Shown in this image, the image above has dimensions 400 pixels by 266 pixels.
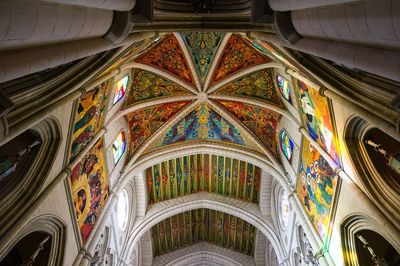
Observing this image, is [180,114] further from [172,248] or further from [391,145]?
[172,248]

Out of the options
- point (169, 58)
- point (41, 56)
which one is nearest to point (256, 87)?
point (169, 58)

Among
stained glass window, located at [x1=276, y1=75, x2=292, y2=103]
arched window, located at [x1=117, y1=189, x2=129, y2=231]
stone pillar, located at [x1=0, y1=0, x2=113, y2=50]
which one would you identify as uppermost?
stained glass window, located at [x1=276, y1=75, x2=292, y2=103]

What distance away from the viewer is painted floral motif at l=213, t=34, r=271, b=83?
32.9ft

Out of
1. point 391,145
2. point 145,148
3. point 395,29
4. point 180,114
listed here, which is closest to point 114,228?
point 145,148

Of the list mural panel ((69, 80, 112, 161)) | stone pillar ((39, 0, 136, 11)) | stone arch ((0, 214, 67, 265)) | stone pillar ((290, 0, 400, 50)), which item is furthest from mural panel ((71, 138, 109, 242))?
stone pillar ((290, 0, 400, 50))

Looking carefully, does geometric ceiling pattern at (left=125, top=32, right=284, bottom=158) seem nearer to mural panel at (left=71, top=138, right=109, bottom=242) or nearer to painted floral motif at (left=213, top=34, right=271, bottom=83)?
painted floral motif at (left=213, top=34, right=271, bottom=83)

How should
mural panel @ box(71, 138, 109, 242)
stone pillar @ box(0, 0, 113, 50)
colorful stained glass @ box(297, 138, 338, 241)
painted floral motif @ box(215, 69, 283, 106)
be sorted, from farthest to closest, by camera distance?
1. painted floral motif @ box(215, 69, 283, 106)
2. mural panel @ box(71, 138, 109, 242)
3. colorful stained glass @ box(297, 138, 338, 241)
4. stone pillar @ box(0, 0, 113, 50)

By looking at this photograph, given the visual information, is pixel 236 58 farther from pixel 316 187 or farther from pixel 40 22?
pixel 40 22

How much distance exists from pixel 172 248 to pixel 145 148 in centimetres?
811

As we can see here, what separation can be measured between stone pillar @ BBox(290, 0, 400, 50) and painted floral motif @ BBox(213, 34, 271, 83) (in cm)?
579

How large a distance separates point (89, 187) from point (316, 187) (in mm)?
6487

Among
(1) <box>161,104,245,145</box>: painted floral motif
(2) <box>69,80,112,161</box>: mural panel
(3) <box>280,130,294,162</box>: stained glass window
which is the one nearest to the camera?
(2) <box>69,80,112,161</box>: mural panel

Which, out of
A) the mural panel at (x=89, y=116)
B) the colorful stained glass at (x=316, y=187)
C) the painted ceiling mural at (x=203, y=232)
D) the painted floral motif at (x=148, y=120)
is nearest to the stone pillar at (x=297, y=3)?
the colorful stained glass at (x=316, y=187)

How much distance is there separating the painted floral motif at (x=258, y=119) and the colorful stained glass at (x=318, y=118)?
2625mm
